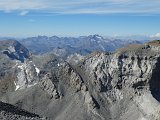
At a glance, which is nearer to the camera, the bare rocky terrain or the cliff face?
the bare rocky terrain

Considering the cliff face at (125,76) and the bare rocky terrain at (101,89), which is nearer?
the bare rocky terrain at (101,89)

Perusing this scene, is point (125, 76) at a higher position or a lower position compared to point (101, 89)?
higher

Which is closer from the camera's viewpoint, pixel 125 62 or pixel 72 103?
pixel 72 103

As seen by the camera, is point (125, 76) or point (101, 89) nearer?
point (101, 89)

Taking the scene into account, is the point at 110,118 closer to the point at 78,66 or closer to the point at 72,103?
the point at 72,103

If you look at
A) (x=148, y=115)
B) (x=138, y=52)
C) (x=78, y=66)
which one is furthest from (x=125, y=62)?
(x=148, y=115)

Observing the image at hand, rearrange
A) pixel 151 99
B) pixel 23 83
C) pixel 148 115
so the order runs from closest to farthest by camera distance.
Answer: pixel 148 115 < pixel 151 99 < pixel 23 83

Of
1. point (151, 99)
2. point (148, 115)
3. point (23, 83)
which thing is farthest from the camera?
point (23, 83)

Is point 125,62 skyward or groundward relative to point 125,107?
skyward
